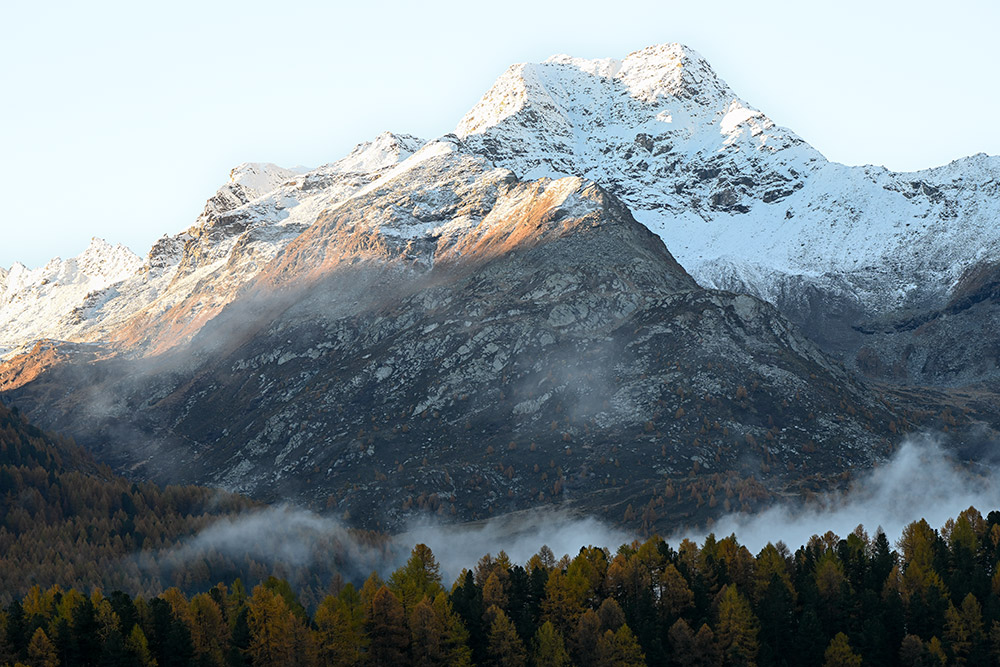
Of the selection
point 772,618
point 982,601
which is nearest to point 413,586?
point 772,618

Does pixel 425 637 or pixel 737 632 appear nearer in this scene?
pixel 425 637

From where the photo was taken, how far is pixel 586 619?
158 metres

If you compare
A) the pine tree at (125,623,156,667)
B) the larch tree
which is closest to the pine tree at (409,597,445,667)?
the larch tree

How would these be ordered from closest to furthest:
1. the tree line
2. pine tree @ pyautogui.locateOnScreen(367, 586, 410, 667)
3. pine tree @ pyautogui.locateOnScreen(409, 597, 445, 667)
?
the tree line < pine tree @ pyautogui.locateOnScreen(409, 597, 445, 667) < pine tree @ pyautogui.locateOnScreen(367, 586, 410, 667)

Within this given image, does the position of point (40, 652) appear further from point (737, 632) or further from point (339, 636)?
point (737, 632)

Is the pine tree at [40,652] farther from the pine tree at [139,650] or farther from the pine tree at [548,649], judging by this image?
the pine tree at [548,649]

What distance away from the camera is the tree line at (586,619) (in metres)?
150

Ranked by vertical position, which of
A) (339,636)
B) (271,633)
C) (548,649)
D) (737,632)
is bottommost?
(737,632)

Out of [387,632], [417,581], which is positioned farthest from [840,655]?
[417,581]

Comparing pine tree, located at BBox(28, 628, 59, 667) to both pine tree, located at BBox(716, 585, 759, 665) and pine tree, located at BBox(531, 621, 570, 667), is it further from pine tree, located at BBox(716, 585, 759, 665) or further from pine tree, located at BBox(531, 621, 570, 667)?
pine tree, located at BBox(716, 585, 759, 665)

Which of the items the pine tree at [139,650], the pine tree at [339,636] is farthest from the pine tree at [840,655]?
the pine tree at [139,650]

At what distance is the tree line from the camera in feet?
493

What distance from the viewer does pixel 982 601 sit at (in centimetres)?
16500

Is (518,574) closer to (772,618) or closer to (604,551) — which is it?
(604,551)
